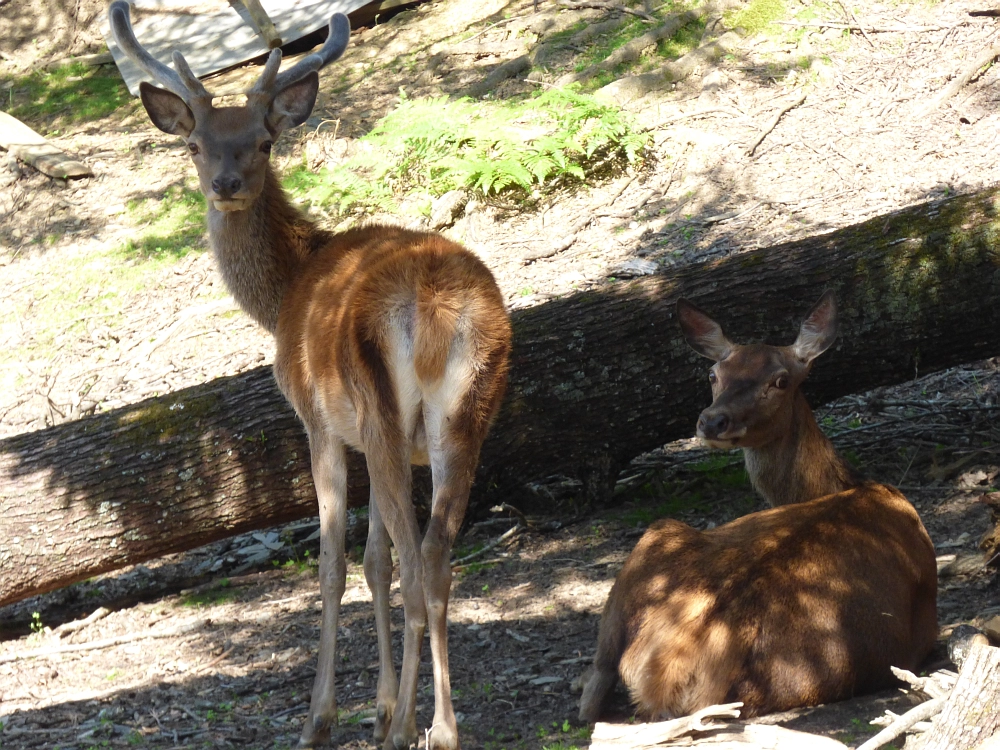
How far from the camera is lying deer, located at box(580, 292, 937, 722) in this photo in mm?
4508

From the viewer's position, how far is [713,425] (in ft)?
18.3

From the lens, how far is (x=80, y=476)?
22.7ft

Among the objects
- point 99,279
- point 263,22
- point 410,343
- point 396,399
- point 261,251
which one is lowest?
point 99,279

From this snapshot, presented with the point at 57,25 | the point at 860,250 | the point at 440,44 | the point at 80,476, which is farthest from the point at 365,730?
the point at 57,25

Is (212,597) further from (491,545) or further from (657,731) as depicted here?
(657,731)

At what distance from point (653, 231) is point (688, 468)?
9.88ft

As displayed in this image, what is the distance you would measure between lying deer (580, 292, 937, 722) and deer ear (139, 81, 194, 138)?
3511mm

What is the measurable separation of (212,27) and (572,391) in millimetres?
10596

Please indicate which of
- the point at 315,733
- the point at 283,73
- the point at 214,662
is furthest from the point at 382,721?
the point at 283,73

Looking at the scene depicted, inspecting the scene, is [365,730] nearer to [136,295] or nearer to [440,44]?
[136,295]

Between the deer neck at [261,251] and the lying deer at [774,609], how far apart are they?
2.54 m

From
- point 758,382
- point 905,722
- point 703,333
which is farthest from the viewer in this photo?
point 703,333

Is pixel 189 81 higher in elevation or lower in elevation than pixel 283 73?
higher

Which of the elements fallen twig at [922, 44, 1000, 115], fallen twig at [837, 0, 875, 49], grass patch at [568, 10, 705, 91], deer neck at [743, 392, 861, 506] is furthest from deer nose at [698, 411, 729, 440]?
fallen twig at [837, 0, 875, 49]
